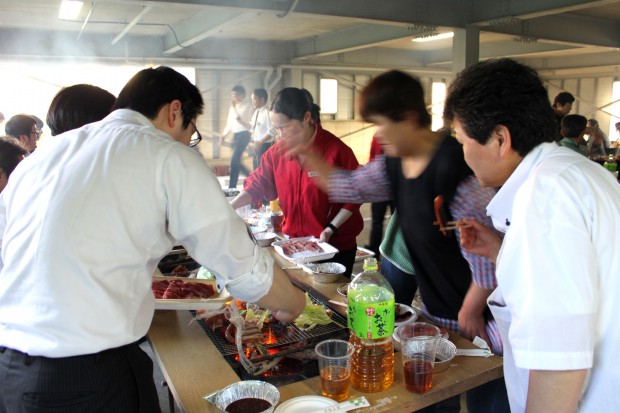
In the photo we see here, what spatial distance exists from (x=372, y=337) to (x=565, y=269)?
602mm

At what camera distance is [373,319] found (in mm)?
1354

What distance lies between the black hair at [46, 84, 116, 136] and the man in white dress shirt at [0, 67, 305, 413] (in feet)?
3.12

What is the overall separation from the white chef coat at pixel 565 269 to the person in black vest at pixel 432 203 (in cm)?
61

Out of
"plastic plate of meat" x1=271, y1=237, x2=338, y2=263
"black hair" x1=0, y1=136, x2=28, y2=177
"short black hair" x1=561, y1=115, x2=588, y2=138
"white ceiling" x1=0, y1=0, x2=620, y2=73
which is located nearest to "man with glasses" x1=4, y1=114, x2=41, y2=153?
"white ceiling" x1=0, y1=0, x2=620, y2=73

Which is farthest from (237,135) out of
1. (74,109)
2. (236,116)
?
(74,109)

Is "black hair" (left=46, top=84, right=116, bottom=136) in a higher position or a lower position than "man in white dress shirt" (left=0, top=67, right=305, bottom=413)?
higher

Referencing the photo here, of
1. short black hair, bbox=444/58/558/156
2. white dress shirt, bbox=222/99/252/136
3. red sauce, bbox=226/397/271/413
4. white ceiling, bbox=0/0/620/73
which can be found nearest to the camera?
short black hair, bbox=444/58/558/156

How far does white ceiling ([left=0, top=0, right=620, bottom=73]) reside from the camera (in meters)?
5.32

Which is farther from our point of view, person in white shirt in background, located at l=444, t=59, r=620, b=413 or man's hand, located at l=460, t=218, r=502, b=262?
man's hand, located at l=460, t=218, r=502, b=262

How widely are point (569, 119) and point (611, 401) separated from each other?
188 inches

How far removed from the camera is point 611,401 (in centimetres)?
102

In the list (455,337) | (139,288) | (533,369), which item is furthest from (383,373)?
(139,288)

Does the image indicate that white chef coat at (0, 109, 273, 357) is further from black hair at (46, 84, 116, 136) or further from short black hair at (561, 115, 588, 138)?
short black hair at (561, 115, 588, 138)

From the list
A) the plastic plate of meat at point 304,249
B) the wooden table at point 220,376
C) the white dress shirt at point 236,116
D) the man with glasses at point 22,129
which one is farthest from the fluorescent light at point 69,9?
the wooden table at point 220,376
